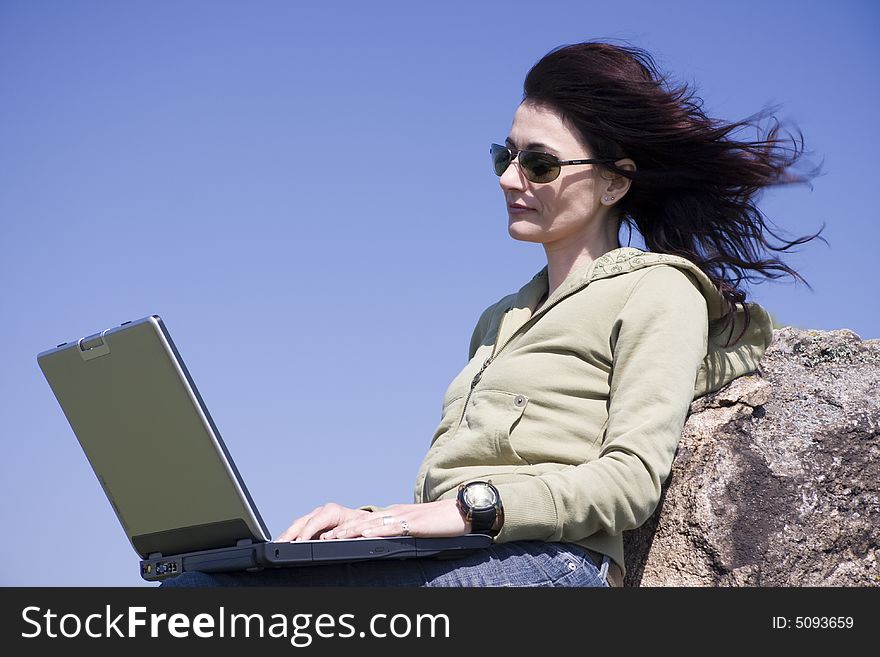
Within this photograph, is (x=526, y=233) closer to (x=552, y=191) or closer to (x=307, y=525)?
(x=552, y=191)

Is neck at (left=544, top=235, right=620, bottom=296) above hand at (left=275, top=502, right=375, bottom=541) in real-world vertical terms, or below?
above

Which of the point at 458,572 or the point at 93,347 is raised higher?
the point at 93,347

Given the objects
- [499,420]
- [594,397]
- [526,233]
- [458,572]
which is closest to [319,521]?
[458,572]

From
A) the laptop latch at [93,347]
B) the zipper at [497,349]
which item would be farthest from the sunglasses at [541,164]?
the laptop latch at [93,347]

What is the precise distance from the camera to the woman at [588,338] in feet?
9.18

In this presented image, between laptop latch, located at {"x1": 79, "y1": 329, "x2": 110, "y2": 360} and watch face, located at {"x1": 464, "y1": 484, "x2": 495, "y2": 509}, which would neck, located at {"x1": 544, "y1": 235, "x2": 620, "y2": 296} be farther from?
laptop latch, located at {"x1": 79, "y1": 329, "x2": 110, "y2": 360}

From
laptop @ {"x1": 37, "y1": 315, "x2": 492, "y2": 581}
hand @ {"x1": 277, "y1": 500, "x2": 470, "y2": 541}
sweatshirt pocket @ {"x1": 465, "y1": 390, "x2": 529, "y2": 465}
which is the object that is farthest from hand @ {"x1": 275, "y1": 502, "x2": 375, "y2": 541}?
sweatshirt pocket @ {"x1": 465, "y1": 390, "x2": 529, "y2": 465}

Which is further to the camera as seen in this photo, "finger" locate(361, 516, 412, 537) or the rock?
the rock

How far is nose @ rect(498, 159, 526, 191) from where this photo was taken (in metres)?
3.77

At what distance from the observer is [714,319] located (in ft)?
11.9

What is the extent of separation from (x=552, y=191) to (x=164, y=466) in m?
1.81

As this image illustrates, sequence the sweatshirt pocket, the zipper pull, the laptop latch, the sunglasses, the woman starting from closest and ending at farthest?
the laptop latch, the woman, the sweatshirt pocket, the zipper pull, the sunglasses

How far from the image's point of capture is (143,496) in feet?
8.91

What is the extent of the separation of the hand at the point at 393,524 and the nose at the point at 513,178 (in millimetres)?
1424
